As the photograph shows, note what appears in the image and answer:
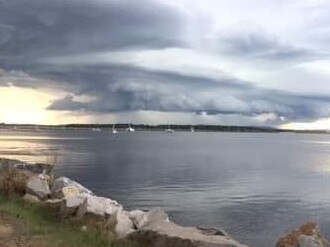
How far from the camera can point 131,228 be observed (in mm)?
15602

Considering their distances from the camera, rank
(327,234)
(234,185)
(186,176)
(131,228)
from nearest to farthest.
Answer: (131,228)
(327,234)
(234,185)
(186,176)

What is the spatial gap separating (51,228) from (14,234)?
1.25 meters

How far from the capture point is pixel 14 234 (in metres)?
15.0

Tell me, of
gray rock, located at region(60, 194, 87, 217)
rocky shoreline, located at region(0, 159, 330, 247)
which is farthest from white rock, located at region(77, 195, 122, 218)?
gray rock, located at region(60, 194, 87, 217)

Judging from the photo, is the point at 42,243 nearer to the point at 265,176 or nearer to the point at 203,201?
the point at 203,201

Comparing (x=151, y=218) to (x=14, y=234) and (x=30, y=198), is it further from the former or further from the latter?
(x=30, y=198)

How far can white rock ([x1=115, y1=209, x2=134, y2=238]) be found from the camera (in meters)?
14.9

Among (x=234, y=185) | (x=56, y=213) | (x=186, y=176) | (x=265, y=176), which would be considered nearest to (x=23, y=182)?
(x=56, y=213)

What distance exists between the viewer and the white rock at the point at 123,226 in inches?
585

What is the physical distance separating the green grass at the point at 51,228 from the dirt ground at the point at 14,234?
0.22 m

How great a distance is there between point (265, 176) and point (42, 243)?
53719mm

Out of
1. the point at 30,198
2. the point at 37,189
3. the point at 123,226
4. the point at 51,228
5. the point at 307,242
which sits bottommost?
the point at 307,242

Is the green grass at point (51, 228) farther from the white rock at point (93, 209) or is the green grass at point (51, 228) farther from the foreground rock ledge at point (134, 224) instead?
the white rock at point (93, 209)

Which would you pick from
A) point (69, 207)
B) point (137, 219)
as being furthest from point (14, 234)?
point (137, 219)
